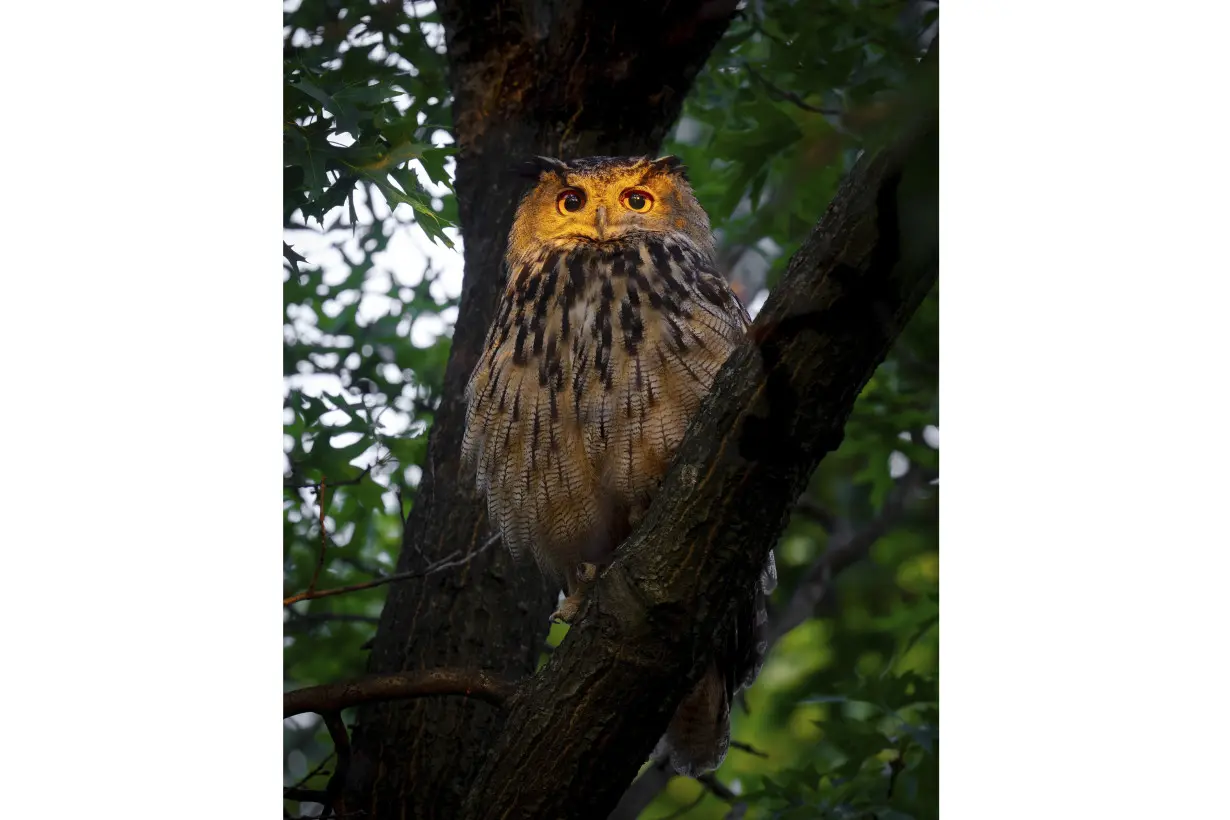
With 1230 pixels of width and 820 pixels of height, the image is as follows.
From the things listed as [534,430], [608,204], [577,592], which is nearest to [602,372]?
[534,430]

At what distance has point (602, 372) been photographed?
2.26 metres

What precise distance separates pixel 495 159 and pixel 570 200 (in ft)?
1.00

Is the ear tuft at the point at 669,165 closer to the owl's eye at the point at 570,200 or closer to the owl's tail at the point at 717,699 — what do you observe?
the owl's eye at the point at 570,200

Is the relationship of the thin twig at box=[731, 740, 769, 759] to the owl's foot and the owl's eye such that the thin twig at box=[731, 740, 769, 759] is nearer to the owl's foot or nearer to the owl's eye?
the owl's foot

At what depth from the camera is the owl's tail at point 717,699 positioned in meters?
2.46

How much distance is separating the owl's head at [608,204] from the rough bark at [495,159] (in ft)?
0.50

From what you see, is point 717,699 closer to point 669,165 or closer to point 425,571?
point 425,571

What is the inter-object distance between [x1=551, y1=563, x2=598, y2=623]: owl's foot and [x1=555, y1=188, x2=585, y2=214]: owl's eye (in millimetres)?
676

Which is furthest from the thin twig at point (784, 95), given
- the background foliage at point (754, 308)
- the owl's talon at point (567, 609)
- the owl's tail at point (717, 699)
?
the owl's talon at point (567, 609)

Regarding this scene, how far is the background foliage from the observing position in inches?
97.2
